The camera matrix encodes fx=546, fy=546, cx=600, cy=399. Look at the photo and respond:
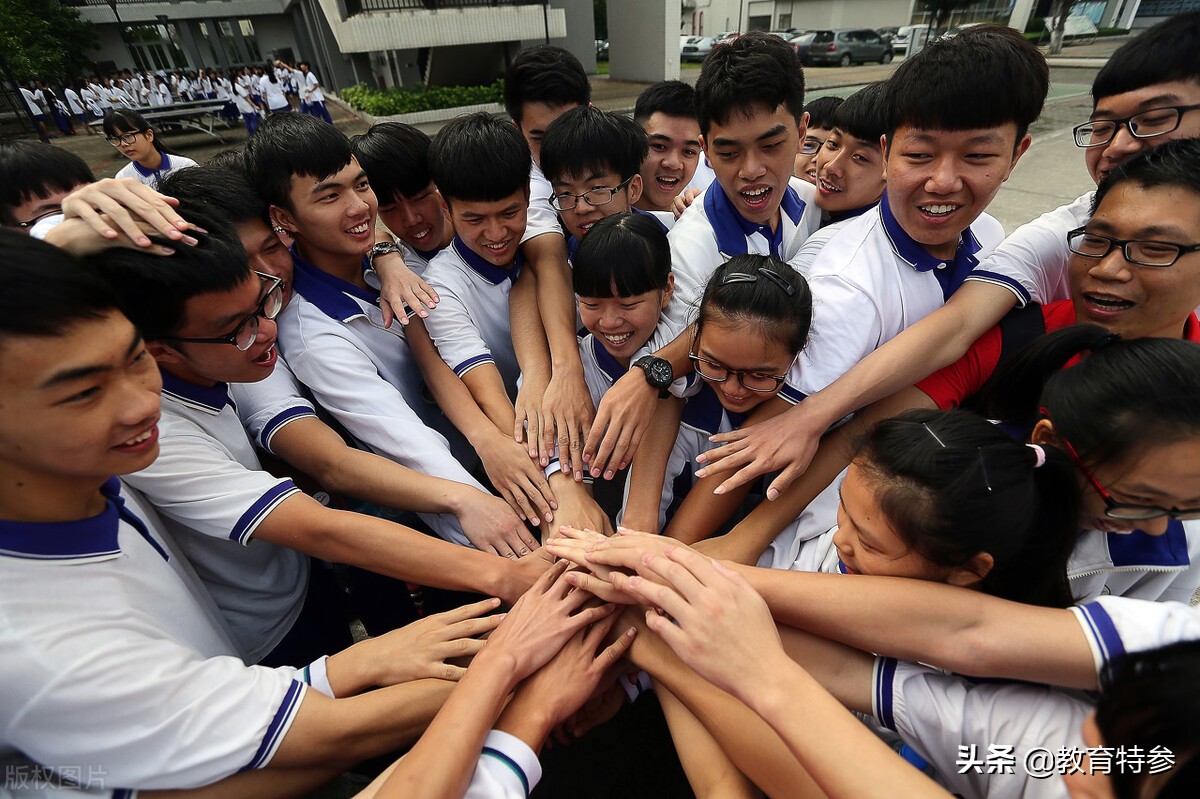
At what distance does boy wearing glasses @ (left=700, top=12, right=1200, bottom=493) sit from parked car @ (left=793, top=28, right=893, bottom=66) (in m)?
23.6

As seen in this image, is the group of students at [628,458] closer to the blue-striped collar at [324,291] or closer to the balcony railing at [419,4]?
the blue-striped collar at [324,291]

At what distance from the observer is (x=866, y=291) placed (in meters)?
1.78

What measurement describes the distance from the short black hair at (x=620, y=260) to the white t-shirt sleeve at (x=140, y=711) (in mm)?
1508

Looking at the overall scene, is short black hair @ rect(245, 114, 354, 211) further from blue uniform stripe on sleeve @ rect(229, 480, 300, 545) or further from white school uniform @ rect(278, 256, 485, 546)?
blue uniform stripe on sleeve @ rect(229, 480, 300, 545)

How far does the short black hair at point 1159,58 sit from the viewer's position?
1914 mm

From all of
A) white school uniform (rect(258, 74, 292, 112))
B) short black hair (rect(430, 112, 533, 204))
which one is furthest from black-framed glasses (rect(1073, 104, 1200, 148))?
white school uniform (rect(258, 74, 292, 112))

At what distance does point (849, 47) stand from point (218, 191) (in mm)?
26233

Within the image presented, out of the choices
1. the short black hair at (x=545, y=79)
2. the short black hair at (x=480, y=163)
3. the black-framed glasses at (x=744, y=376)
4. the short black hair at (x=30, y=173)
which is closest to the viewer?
the black-framed glasses at (x=744, y=376)

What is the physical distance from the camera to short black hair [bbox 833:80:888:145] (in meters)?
2.57

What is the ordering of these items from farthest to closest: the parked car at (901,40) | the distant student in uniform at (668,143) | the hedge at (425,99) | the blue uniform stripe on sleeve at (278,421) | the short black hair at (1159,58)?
the parked car at (901,40), the hedge at (425,99), the distant student in uniform at (668,143), the short black hair at (1159,58), the blue uniform stripe on sleeve at (278,421)

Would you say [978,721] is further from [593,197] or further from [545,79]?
[545,79]

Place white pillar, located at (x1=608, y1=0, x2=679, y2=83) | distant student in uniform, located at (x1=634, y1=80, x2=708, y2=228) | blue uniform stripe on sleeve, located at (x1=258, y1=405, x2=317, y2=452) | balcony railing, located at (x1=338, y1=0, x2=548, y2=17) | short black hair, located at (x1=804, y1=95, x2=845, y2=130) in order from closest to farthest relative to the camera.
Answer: blue uniform stripe on sleeve, located at (x1=258, y1=405, x2=317, y2=452) → distant student in uniform, located at (x1=634, y1=80, x2=708, y2=228) → short black hair, located at (x1=804, y1=95, x2=845, y2=130) → balcony railing, located at (x1=338, y1=0, x2=548, y2=17) → white pillar, located at (x1=608, y1=0, x2=679, y2=83)

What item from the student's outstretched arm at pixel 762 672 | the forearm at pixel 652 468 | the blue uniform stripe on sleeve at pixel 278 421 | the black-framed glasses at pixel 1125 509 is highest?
the black-framed glasses at pixel 1125 509

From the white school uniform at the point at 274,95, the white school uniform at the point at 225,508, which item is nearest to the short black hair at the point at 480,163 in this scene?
the white school uniform at the point at 225,508
